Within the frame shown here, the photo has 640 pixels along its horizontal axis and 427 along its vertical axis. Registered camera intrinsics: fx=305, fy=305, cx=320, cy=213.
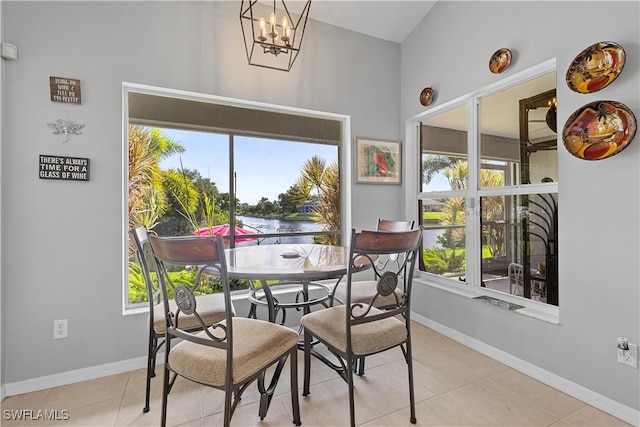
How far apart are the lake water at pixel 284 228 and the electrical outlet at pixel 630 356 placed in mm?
1529

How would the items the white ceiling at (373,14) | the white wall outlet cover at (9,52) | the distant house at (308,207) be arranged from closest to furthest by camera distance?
the white wall outlet cover at (9,52)
the white ceiling at (373,14)
the distant house at (308,207)

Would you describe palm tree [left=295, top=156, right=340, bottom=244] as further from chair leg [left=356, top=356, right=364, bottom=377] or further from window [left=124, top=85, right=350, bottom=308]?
chair leg [left=356, top=356, right=364, bottom=377]

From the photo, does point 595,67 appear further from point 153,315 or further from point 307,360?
point 153,315

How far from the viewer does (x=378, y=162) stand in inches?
124

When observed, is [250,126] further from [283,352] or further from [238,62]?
[283,352]

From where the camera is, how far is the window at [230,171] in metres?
2.35

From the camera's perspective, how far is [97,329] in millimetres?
2086

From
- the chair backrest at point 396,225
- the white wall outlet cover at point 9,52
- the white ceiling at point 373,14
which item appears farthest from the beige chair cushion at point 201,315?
the white ceiling at point 373,14

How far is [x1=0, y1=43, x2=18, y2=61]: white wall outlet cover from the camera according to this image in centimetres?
181

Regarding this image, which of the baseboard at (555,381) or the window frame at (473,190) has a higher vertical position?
the window frame at (473,190)

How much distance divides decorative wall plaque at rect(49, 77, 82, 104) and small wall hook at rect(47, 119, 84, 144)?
5.4 inches

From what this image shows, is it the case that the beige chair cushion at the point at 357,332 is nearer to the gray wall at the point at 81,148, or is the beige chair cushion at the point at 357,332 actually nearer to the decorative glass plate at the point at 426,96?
the gray wall at the point at 81,148

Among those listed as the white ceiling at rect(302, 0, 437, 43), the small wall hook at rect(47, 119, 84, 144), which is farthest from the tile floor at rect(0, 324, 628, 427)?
the white ceiling at rect(302, 0, 437, 43)

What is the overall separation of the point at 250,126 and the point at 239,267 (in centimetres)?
160
